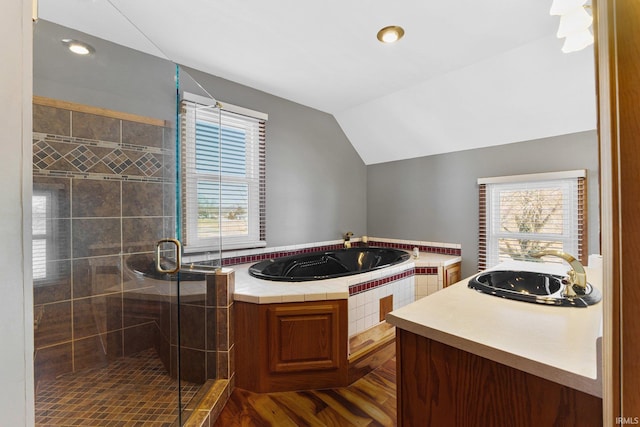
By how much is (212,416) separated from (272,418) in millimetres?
358

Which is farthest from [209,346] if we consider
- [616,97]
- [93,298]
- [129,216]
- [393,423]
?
[616,97]

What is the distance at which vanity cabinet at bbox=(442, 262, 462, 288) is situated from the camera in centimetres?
307

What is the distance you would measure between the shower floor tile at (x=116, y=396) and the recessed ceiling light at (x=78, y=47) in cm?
189

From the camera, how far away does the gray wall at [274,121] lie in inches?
62.5

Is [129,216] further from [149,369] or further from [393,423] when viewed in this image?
[393,423]

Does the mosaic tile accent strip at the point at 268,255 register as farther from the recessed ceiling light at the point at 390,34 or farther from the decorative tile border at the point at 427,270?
the recessed ceiling light at the point at 390,34

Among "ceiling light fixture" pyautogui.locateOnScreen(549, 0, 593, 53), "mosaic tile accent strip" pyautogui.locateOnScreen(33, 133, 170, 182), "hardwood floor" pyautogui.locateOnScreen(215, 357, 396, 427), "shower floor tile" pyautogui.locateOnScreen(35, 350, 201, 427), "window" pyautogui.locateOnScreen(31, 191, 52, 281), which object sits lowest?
"hardwood floor" pyautogui.locateOnScreen(215, 357, 396, 427)

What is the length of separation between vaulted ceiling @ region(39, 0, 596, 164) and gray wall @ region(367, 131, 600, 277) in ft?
0.49

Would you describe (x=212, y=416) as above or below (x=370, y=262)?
below

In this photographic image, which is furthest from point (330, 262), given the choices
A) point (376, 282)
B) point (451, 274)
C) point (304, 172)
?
point (451, 274)

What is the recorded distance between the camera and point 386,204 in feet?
13.2

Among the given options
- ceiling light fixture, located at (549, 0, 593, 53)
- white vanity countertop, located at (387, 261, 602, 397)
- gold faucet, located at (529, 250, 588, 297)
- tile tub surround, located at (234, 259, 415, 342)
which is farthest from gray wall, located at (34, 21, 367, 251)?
gold faucet, located at (529, 250, 588, 297)

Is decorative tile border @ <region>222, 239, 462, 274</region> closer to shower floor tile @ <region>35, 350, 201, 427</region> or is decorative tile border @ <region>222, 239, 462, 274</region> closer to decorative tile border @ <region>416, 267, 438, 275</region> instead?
decorative tile border @ <region>416, 267, 438, 275</region>

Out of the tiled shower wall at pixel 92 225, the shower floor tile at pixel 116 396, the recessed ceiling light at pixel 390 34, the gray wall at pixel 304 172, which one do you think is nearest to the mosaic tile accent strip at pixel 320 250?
the gray wall at pixel 304 172
